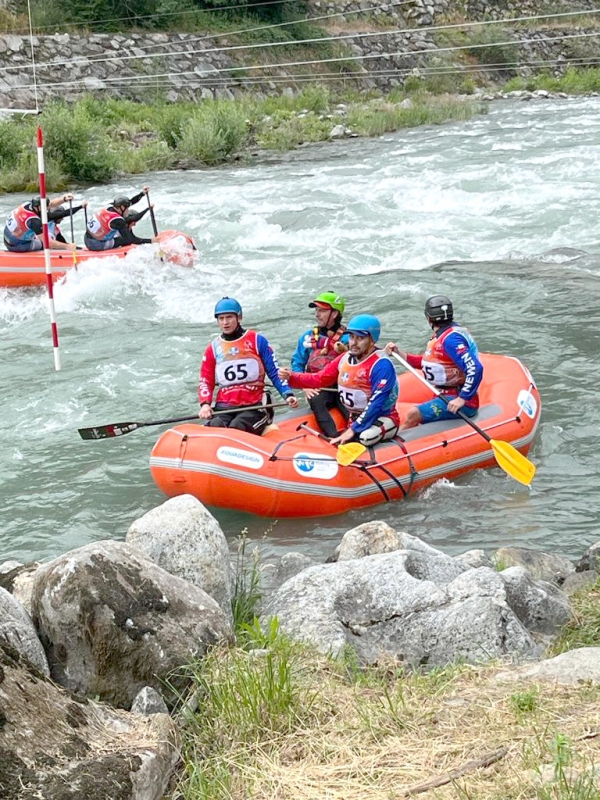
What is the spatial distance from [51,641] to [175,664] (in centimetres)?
41

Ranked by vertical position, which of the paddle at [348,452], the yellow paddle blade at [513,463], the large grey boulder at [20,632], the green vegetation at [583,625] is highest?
the large grey boulder at [20,632]

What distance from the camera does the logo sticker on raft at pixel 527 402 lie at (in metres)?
7.32

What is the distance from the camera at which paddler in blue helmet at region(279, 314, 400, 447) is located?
681 centimetres

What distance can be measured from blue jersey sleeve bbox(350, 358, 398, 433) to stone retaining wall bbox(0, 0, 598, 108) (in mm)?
16784

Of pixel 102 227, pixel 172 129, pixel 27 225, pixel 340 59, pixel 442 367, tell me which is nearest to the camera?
pixel 442 367

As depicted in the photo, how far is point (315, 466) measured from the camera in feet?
21.6

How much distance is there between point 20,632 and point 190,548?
3.58 feet

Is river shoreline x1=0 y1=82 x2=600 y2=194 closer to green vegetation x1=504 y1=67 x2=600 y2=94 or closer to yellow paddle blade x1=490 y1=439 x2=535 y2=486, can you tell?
green vegetation x1=504 y1=67 x2=600 y2=94

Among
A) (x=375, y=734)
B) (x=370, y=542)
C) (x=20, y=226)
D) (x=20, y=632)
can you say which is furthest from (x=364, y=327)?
(x=20, y=226)

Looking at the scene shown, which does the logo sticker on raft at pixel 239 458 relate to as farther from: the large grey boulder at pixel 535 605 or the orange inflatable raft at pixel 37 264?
the orange inflatable raft at pixel 37 264

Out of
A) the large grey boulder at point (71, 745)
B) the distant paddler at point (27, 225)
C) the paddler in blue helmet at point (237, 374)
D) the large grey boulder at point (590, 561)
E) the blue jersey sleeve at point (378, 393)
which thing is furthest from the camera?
the distant paddler at point (27, 225)

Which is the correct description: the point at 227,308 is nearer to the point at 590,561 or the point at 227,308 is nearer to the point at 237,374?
the point at 237,374

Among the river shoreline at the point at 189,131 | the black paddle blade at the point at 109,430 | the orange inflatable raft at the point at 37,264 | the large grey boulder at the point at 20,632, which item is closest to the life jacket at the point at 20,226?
the orange inflatable raft at the point at 37,264

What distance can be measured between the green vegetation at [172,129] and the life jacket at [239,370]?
34.4ft
